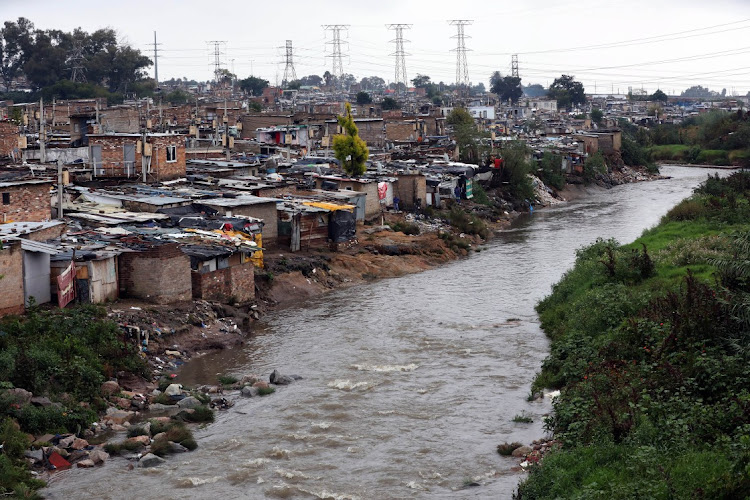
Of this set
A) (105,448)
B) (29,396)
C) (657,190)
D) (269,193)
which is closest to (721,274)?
(105,448)

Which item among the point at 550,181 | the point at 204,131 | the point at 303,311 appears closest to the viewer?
the point at 303,311

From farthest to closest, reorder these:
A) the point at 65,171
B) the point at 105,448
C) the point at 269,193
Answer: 1. the point at 269,193
2. the point at 65,171
3. the point at 105,448

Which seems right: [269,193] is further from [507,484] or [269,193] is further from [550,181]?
[550,181]

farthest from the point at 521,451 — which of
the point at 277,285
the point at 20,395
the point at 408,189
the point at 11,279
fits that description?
the point at 408,189

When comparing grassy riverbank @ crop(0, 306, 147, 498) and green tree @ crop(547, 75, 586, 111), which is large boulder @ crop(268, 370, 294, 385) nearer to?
grassy riverbank @ crop(0, 306, 147, 498)

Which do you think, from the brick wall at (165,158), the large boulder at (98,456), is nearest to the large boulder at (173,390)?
the large boulder at (98,456)

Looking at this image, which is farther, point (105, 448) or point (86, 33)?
point (86, 33)

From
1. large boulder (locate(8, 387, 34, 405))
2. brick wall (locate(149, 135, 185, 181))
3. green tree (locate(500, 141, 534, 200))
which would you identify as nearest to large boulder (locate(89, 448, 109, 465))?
large boulder (locate(8, 387, 34, 405))
